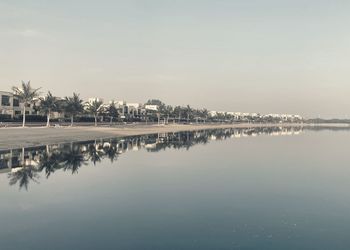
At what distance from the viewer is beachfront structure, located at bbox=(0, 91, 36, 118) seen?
8838 cm

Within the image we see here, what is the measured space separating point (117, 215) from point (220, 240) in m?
4.51

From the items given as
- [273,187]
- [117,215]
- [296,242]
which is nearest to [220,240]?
[296,242]

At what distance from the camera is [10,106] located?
301ft

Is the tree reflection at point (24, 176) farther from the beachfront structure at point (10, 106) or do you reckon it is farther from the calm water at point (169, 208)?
the beachfront structure at point (10, 106)

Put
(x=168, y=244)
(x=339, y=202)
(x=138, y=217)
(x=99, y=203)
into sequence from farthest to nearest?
(x=339, y=202), (x=99, y=203), (x=138, y=217), (x=168, y=244)

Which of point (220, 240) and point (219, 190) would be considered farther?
point (219, 190)

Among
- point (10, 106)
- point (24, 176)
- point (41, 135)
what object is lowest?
point (24, 176)

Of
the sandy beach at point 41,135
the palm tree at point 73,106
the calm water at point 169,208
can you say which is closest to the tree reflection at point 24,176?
the calm water at point 169,208

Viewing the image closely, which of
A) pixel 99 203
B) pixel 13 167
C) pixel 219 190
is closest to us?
pixel 99 203

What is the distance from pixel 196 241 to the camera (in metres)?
10.5

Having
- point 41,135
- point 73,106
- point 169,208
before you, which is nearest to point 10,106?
point 73,106

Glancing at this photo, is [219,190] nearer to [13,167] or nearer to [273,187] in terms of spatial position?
[273,187]

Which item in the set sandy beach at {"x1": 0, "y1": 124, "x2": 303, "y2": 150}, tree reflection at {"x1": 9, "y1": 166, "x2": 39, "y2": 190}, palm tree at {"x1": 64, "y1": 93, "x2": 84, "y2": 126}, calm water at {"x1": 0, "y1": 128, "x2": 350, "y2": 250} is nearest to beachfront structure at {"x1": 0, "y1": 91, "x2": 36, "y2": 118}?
palm tree at {"x1": 64, "y1": 93, "x2": 84, "y2": 126}

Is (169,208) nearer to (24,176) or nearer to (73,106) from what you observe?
(24,176)
